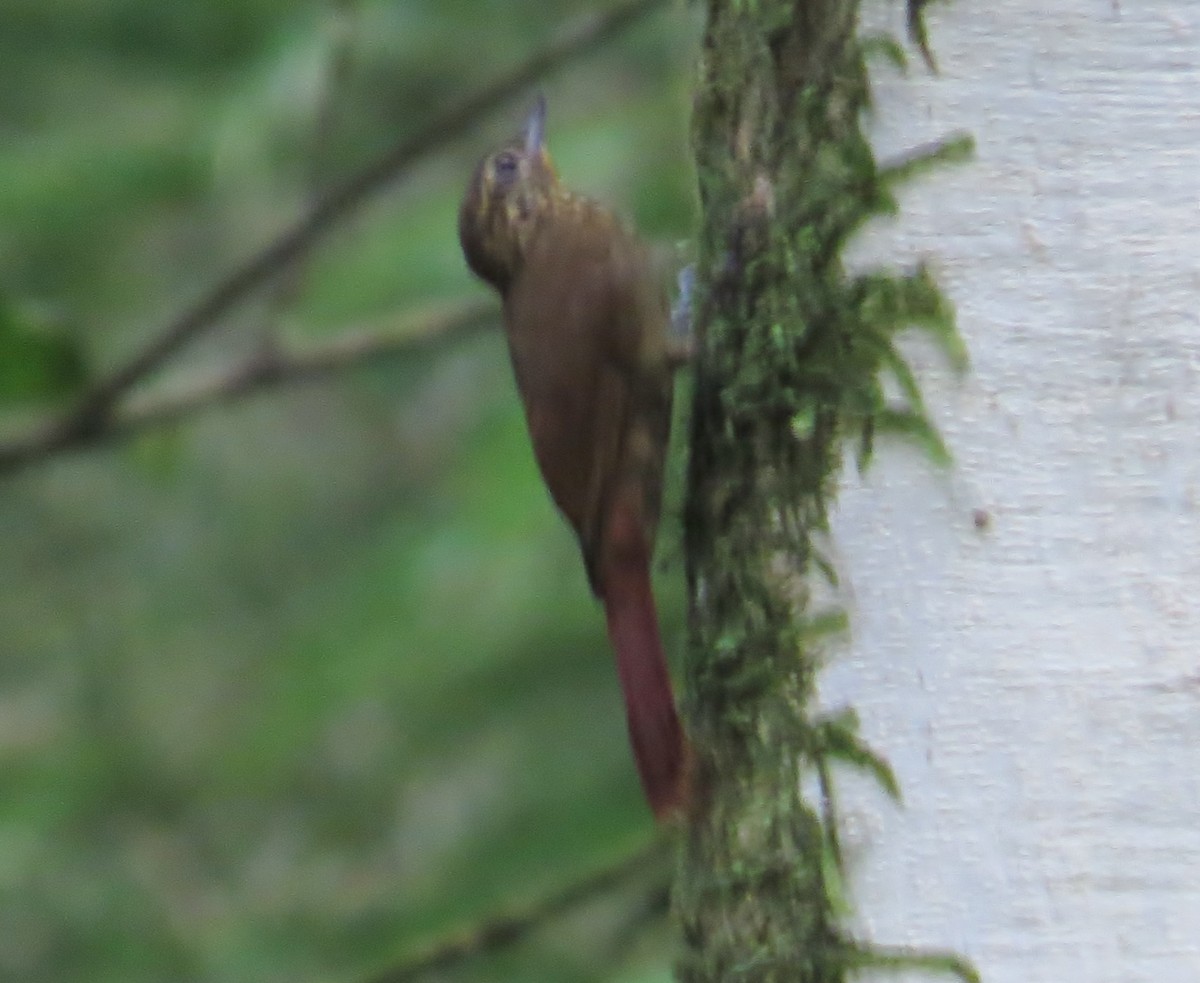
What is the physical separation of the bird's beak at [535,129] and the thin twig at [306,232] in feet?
0.70

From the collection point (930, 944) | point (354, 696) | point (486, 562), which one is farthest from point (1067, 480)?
point (354, 696)

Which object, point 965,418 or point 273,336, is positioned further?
point 273,336

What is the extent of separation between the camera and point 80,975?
4.03 m

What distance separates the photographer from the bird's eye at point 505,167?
310cm

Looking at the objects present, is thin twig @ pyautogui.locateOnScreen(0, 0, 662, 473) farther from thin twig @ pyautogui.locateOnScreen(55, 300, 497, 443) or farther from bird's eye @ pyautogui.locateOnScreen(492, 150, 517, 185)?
bird's eye @ pyautogui.locateOnScreen(492, 150, 517, 185)

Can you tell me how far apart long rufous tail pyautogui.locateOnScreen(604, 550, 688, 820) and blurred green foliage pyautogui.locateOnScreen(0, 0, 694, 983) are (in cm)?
32

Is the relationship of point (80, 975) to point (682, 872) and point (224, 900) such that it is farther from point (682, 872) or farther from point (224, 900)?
point (682, 872)

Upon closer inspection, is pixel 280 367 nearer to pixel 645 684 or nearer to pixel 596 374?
pixel 596 374

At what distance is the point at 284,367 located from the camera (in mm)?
2986

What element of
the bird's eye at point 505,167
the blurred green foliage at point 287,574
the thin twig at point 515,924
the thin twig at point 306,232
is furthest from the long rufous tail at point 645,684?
the bird's eye at point 505,167

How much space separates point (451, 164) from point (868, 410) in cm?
395

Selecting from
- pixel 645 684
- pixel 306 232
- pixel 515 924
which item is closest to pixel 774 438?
pixel 645 684

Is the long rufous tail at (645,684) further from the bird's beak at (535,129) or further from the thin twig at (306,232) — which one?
A: the bird's beak at (535,129)

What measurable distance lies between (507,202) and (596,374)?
502 millimetres
